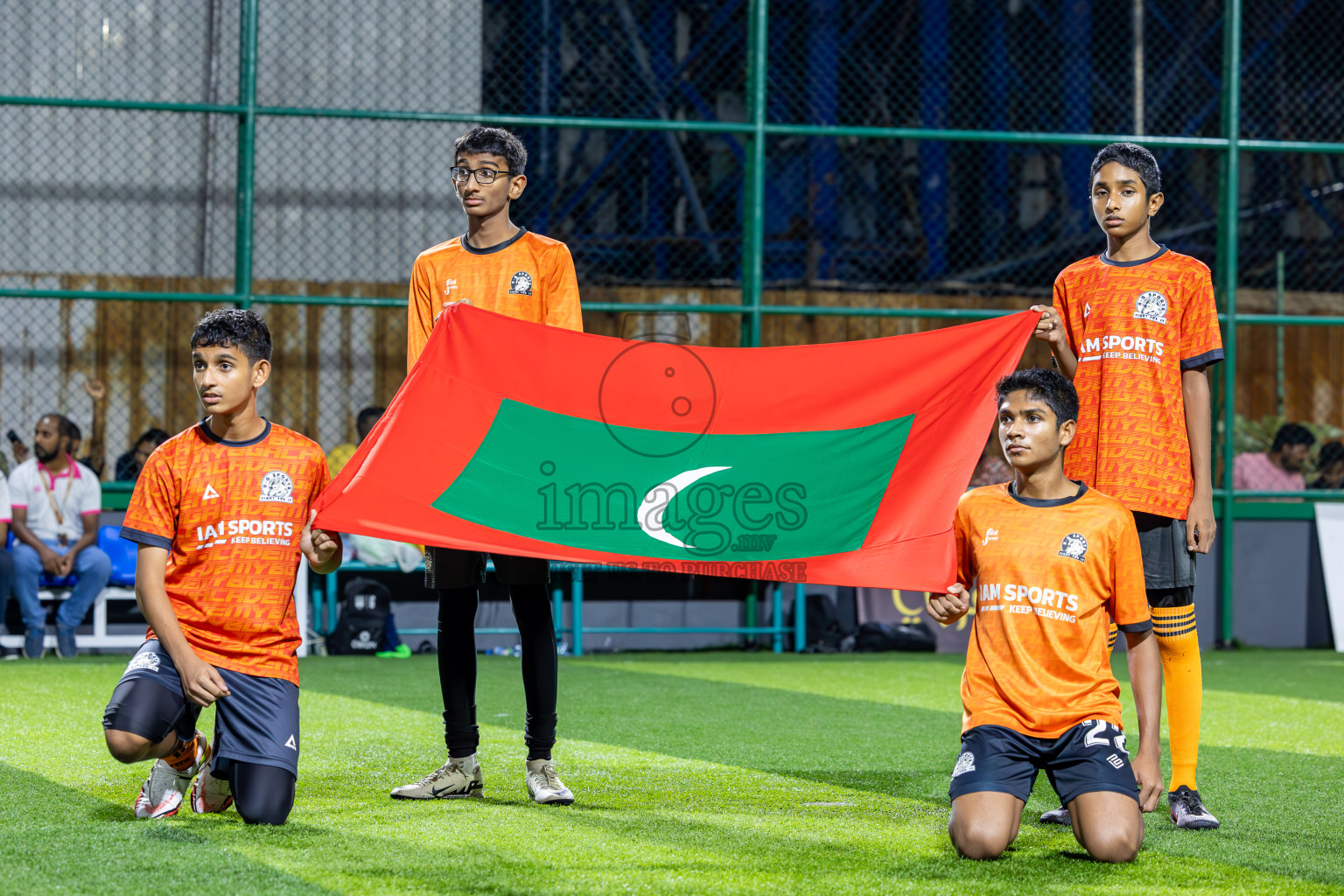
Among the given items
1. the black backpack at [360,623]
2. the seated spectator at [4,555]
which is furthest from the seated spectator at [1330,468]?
the seated spectator at [4,555]

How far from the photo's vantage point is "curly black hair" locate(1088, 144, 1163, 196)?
4.40 meters

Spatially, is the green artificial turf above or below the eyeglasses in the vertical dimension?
below

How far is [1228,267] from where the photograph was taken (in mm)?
11234

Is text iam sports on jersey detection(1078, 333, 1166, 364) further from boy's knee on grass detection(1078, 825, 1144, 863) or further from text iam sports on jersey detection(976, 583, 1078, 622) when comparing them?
boy's knee on grass detection(1078, 825, 1144, 863)

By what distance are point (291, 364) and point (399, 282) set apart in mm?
1082

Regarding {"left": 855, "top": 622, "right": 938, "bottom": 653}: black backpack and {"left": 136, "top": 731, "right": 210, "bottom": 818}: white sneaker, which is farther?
{"left": 855, "top": 622, "right": 938, "bottom": 653}: black backpack

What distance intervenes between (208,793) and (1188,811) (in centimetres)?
275

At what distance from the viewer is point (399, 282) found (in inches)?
476

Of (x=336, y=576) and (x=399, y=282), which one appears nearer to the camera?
(x=336, y=576)

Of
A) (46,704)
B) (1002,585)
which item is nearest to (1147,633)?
(1002,585)

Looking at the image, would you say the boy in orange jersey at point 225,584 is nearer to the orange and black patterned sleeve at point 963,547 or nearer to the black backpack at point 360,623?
the orange and black patterned sleeve at point 963,547

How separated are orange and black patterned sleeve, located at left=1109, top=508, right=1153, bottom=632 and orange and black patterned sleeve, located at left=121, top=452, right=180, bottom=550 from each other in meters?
2.54

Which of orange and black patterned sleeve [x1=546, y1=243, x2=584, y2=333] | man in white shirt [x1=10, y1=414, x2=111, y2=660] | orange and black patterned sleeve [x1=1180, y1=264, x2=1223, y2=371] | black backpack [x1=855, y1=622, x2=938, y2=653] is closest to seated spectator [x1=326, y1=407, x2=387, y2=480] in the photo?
man in white shirt [x1=10, y1=414, x2=111, y2=660]

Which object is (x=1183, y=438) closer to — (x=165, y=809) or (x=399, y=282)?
(x=165, y=809)
